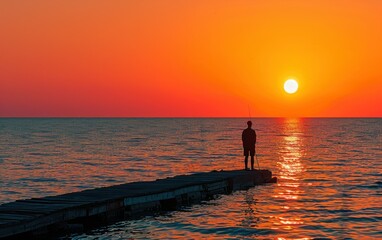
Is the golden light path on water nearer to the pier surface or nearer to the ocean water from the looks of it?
the ocean water

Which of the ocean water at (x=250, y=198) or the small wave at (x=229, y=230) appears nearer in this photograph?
the small wave at (x=229, y=230)

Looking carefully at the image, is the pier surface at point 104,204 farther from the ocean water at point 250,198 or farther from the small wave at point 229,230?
the small wave at point 229,230

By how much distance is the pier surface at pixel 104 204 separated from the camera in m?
15.6

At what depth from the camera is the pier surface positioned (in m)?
15.6

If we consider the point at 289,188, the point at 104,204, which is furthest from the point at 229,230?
the point at 289,188

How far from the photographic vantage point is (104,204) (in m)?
18.7

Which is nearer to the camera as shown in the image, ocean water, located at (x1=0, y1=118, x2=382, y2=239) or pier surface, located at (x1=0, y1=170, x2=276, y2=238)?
pier surface, located at (x1=0, y1=170, x2=276, y2=238)

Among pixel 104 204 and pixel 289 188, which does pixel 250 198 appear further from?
pixel 104 204

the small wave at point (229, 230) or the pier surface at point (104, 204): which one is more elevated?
the pier surface at point (104, 204)

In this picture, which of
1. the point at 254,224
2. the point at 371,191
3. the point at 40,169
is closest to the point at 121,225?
the point at 254,224

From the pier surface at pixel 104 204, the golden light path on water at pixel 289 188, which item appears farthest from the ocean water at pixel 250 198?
the pier surface at pixel 104 204

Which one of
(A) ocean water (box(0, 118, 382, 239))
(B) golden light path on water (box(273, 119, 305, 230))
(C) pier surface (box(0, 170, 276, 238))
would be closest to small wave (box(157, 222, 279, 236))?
(A) ocean water (box(0, 118, 382, 239))

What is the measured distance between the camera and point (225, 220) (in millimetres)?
20078

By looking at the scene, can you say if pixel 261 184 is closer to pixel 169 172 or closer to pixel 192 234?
pixel 169 172
